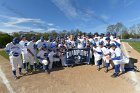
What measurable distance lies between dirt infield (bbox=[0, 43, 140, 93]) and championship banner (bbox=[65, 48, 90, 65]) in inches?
44.6

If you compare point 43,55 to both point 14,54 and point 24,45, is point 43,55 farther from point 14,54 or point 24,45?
point 14,54

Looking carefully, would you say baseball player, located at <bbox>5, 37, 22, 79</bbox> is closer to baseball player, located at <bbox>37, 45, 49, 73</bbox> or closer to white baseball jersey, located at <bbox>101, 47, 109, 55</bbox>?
baseball player, located at <bbox>37, 45, 49, 73</bbox>

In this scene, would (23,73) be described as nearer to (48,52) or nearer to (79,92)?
(48,52)

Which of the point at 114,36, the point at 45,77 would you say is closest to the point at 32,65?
the point at 45,77

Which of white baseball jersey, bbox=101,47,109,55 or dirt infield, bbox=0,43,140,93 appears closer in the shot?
dirt infield, bbox=0,43,140,93

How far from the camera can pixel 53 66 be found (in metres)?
11.2

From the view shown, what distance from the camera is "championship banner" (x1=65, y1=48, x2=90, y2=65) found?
11.2 metres

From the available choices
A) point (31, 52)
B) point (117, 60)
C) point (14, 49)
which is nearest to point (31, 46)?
point (31, 52)

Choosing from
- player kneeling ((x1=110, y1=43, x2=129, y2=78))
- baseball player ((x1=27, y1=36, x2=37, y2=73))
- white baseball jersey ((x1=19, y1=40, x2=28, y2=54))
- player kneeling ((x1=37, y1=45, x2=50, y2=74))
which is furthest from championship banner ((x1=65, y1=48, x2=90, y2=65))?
white baseball jersey ((x1=19, y1=40, x2=28, y2=54))

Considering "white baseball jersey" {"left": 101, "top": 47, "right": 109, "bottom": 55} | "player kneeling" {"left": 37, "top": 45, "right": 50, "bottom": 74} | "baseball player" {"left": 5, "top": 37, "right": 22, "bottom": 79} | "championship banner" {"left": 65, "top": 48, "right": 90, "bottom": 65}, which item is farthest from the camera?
"championship banner" {"left": 65, "top": 48, "right": 90, "bottom": 65}

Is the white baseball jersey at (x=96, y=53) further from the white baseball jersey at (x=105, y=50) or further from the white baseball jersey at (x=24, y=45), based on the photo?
the white baseball jersey at (x=24, y=45)

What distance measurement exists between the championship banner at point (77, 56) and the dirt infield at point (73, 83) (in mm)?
1133

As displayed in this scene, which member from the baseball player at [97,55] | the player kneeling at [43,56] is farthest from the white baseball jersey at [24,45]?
the baseball player at [97,55]

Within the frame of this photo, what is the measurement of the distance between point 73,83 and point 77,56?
3119 millimetres
